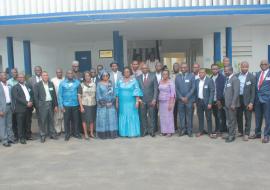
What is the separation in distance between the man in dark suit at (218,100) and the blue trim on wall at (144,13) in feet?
6.45

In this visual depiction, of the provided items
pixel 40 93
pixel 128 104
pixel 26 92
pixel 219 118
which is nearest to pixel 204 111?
pixel 219 118

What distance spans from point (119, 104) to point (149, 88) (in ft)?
2.62

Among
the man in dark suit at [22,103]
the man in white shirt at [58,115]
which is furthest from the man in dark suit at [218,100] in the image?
the man in dark suit at [22,103]

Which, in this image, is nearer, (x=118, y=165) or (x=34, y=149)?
(x=118, y=165)

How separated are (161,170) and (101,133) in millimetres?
2967

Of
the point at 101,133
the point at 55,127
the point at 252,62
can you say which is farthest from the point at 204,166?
the point at 252,62

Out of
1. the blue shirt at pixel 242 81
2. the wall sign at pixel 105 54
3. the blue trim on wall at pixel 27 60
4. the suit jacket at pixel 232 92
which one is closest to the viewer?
the suit jacket at pixel 232 92

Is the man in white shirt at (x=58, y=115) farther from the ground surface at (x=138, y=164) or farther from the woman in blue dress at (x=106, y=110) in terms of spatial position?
the woman in blue dress at (x=106, y=110)

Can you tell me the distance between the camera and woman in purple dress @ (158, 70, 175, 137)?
8.88 metres

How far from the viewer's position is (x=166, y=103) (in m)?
8.98

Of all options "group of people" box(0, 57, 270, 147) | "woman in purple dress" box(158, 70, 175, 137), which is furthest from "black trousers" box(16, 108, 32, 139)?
"woman in purple dress" box(158, 70, 175, 137)

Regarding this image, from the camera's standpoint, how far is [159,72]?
938 centimetres

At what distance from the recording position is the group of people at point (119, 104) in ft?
28.2

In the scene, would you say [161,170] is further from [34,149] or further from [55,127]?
[55,127]
